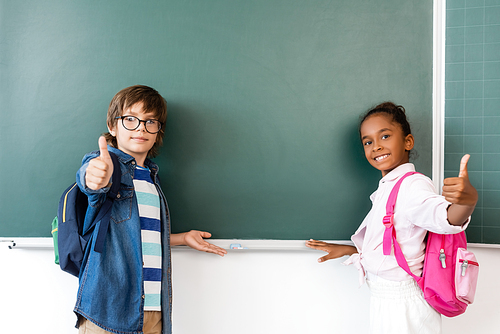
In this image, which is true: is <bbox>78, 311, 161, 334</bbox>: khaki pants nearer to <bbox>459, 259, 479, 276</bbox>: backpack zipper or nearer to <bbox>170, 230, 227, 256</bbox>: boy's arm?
<bbox>170, 230, 227, 256</bbox>: boy's arm

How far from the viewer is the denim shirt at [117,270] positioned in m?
1.16

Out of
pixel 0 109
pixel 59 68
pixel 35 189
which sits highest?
pixel 59 68

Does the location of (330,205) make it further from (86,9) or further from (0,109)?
(0,109)

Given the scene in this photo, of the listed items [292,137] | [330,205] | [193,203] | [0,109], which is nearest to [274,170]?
[292,137]

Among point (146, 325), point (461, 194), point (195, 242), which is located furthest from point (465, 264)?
point (146, 325)

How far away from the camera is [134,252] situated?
1.24 metres

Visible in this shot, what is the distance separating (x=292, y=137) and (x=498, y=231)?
1071 mm

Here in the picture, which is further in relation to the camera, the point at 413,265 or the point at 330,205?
the point at 330,205

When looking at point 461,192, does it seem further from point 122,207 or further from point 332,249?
point 122,207

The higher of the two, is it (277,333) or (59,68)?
(59,68)

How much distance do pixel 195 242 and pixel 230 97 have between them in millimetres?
738

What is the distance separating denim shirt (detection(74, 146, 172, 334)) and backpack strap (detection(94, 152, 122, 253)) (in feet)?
0.09

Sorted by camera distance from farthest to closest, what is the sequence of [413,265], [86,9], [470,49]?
[86,9], [470,49], [413,265]

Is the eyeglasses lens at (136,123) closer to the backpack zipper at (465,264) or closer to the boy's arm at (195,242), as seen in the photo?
the boy's arm at (195,242)
